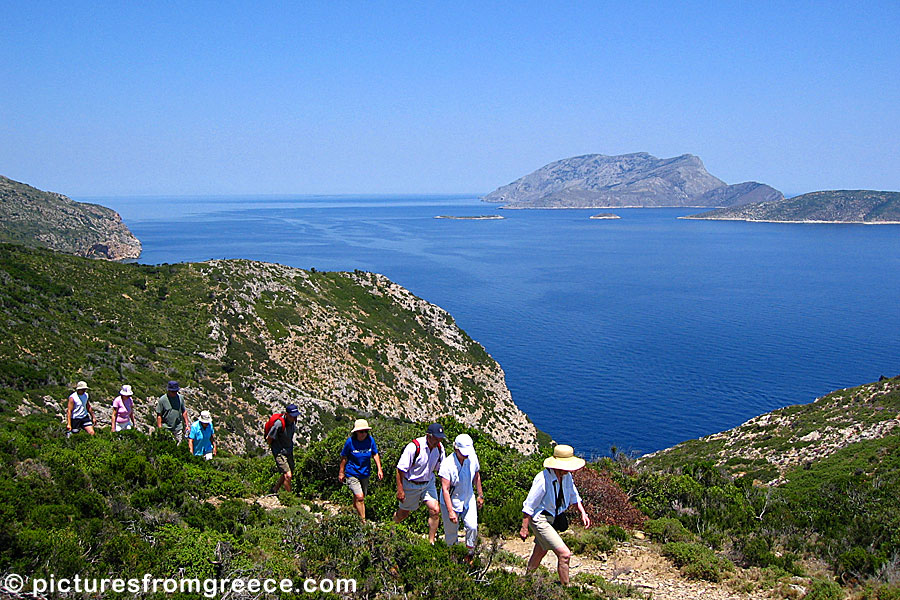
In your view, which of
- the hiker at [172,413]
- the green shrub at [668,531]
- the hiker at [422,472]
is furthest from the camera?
the hiker at [172,413]

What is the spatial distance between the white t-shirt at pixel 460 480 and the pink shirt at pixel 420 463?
608mm

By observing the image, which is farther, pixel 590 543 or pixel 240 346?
pixel 240 346

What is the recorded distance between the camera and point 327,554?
28.7ft

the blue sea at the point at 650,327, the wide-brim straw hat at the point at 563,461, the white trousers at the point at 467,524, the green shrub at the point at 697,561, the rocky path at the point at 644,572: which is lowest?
the blue sea at the point at 650,327

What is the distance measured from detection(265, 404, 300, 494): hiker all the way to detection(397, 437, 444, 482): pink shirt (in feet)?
12.0

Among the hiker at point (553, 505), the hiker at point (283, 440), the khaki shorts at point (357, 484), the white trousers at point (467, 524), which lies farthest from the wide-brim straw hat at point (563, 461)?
the hiker at point (283, 440)

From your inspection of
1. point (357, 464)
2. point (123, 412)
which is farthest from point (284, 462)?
point (123, 412)

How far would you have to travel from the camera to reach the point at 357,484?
A: 10.5m

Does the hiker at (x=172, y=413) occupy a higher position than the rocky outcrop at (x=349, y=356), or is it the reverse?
the hiker at (x=172, y=413)

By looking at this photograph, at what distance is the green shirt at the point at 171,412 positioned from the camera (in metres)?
14.1

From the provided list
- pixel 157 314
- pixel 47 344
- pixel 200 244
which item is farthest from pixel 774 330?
pixel 200 244

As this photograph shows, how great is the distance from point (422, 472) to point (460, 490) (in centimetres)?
83

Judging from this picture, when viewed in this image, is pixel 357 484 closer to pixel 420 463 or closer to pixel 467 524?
pixel 420 463

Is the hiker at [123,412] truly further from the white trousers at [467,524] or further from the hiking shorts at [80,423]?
the white trousers at [467,524]
